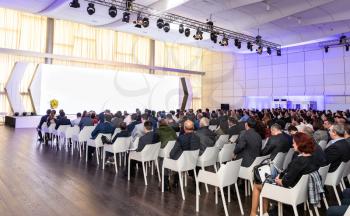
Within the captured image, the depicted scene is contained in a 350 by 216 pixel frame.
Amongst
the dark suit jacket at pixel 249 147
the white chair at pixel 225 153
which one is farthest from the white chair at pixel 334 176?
the white chair at pixel 225 153

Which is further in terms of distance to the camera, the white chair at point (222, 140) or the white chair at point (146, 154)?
the white chair at point (222, 140)

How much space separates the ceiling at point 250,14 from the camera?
34.9 ft

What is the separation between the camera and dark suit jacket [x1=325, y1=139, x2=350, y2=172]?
378cm

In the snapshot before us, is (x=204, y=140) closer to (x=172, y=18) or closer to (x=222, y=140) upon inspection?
(x=222, y=140)

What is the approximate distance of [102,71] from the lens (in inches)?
682

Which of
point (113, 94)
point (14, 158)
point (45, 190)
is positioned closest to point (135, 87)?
point (113, 94)

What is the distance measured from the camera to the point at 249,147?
4242 mm

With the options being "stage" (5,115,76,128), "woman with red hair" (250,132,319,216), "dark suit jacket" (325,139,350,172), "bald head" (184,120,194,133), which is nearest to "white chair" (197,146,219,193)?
"bald head" (184,120,194,133)

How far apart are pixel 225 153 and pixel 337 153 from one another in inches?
78.8

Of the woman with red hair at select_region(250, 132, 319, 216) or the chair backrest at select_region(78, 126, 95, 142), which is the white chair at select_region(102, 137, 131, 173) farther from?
the woman with red hair at select_region(250, 132, 319, 216)

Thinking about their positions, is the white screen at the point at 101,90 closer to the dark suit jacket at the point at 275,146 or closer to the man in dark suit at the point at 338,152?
the dark suit jacket at the point at 275,146

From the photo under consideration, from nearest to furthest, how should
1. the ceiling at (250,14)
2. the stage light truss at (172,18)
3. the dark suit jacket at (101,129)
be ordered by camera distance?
the dark suit jacket at (101,129) < the stage light truss at (172,18) < the ceiling at (250,14)

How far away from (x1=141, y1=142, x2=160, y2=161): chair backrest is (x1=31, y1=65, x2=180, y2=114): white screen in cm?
1192

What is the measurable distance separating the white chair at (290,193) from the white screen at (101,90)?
14.6 metres
